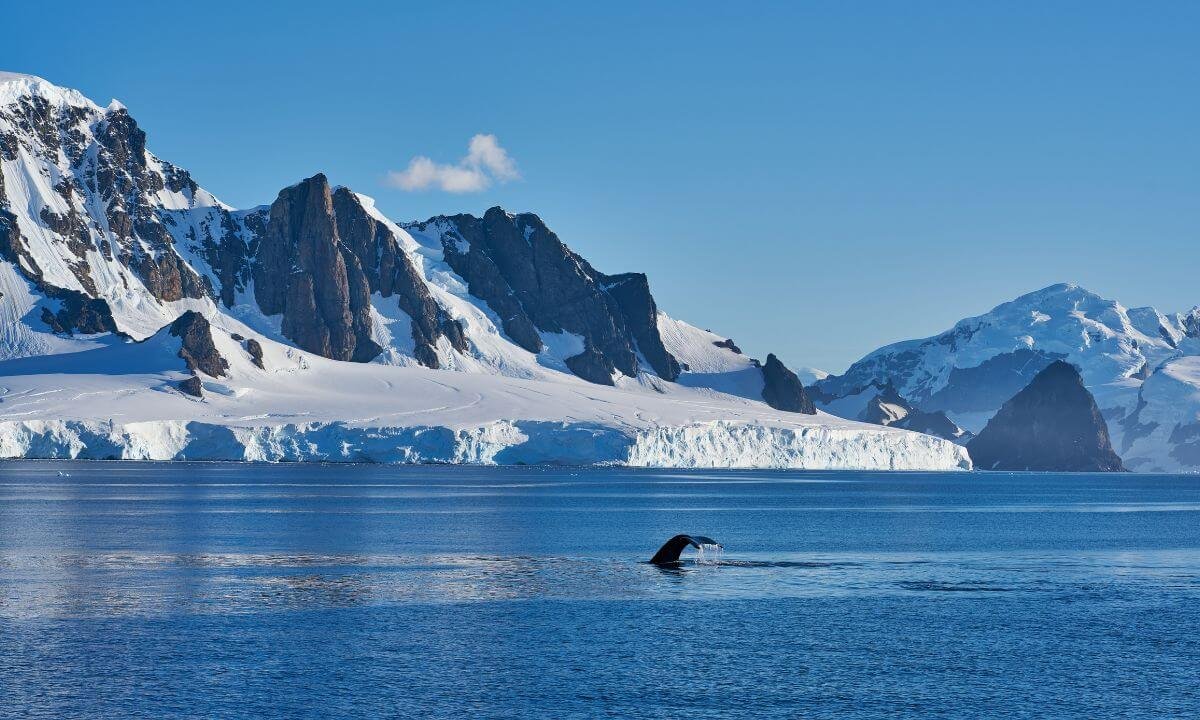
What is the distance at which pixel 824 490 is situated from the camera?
183375 millimetres

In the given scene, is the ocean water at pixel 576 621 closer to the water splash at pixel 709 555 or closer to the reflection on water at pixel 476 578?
the reflection on water at pixel 476 578

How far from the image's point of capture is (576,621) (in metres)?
46.8

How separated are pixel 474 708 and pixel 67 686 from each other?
9.91 m

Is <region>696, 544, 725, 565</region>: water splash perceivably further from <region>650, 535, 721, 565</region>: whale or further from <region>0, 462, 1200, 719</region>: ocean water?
<region>650, 535, 721, 565</region>: whale

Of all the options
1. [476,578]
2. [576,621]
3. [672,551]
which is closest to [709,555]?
[672,551]

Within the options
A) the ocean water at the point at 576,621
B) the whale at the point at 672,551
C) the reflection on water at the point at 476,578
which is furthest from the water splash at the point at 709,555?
the whale at the point at 672,551

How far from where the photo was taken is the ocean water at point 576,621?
114 feet

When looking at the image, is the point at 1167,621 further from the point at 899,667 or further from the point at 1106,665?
the point at 899,667

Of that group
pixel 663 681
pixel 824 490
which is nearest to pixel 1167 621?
pixel 663 681

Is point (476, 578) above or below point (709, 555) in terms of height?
below

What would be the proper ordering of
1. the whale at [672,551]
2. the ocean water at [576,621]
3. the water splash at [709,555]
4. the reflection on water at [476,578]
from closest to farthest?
the ocean water at [576,621]
the reflection on water at [476,578]
the whale at [672,551]
the water splash at [709,555]

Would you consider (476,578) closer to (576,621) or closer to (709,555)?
(576,621)

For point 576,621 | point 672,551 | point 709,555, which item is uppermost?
point 672,551

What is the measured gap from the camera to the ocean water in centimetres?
3472
